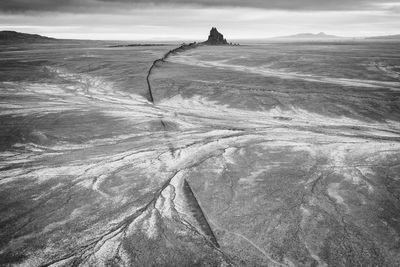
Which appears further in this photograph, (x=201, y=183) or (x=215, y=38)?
(x=215, y=38)

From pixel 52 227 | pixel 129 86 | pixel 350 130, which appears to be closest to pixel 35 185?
pixel 52 227

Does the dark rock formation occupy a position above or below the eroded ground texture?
above

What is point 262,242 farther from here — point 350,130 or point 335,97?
point 335,97

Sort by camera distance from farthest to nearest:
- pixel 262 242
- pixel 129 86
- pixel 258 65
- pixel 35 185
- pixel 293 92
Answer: pixel 258 65 < pixel 129 86 < pixel 293 92 < pixel 35 185 < pixel 262 242

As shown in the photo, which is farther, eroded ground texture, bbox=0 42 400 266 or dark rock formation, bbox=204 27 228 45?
dark rock formation, bbox=204 27 228 45

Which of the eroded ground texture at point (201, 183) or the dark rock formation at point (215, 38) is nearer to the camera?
the eroded ground texture at point (201, 183)

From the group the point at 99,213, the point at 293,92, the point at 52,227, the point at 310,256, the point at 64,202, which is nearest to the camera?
the point at 310,256

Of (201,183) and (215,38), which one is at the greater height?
(215,38)

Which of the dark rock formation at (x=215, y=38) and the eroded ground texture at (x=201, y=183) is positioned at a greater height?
the dark rock formation at (x=215, y=38)
